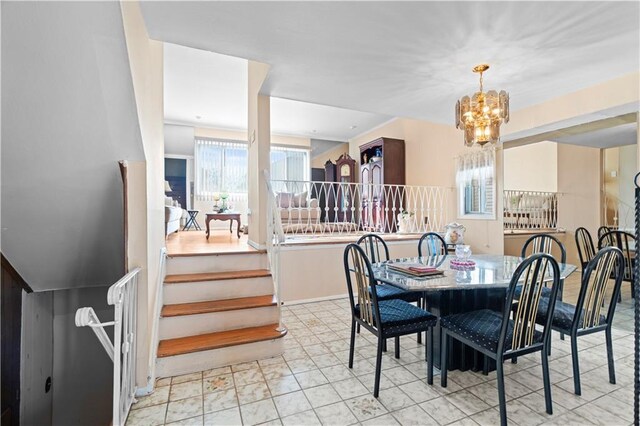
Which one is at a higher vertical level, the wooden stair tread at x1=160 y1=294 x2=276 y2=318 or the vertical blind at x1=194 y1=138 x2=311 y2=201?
the vertical blind at x1=194 y1=138 x2=311 y2=201

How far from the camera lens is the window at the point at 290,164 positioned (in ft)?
26.7

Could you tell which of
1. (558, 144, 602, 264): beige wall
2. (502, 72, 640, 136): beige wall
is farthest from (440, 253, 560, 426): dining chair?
(558, 144, 602, 264): beige wall

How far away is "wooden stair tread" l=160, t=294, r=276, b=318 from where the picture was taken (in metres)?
2.42

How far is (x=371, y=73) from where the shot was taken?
Answer: 3016mm

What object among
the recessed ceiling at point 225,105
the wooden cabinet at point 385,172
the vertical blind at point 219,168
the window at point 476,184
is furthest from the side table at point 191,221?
the window at point 476,184

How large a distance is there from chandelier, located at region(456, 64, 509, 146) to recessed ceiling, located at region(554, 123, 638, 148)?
2.99 meters

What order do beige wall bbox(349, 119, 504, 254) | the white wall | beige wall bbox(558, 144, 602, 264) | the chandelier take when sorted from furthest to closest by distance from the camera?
beige wall bbox(558, 144, 602, 264) → beige wall bbox(349, 119, 504, 254) → the chandelier → the white wall

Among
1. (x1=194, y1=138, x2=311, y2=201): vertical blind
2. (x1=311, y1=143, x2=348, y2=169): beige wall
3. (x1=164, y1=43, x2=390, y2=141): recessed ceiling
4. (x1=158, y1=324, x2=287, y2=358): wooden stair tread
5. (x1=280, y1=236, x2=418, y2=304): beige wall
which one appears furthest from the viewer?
(x1=311, y1=143, x2=348, y2=169): beige wall

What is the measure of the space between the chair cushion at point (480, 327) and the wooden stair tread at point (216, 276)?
1669mm

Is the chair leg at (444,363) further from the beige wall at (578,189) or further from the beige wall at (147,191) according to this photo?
the beige wall at (578,189)

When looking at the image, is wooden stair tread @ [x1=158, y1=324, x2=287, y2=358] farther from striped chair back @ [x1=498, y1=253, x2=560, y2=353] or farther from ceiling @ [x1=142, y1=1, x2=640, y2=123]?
ceiling @ [x1=142, y1=1, x2=640, y2=123]

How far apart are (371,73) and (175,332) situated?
2936 millimetres

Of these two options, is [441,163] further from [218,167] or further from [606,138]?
[218,167]

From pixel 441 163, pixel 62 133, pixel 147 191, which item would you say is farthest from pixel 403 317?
pixel 441 163
